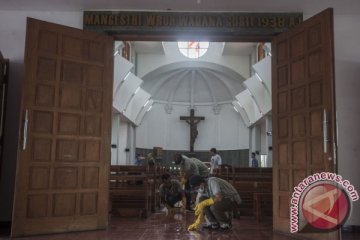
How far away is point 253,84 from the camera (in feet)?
49.8

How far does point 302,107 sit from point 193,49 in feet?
49.2

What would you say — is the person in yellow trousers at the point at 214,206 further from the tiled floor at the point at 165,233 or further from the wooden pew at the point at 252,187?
the wooden pew at the point at 252,187

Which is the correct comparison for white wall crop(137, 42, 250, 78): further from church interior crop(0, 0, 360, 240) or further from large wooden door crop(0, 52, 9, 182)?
large wooden door crop(0, 52, 9, 182)

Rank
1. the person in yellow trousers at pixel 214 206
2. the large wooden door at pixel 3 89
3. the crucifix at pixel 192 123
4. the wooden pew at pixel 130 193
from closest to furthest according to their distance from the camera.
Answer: the person in yellow trousers at pixel 214 206, the large wooden door at pixel 3 89, the wooden pew at pixel 130 193, the crucifix at pixel 192 123

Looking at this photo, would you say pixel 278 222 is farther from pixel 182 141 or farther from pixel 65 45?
pixel 182 141

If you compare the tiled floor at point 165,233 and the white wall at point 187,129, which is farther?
the white wall at point 187,129

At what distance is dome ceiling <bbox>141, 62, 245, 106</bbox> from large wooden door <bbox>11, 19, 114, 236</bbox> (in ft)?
43.2

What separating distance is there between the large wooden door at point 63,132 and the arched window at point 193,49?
45.9ft

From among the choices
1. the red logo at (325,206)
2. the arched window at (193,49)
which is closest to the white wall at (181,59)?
the arched window at (193,49)

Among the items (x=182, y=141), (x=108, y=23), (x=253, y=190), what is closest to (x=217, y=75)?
(x=182, y=141)

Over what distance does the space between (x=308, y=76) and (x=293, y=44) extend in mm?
654

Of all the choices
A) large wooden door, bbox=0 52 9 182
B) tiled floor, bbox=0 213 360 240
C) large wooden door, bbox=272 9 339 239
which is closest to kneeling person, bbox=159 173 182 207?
tiled floor, bbox=0 213 360 240

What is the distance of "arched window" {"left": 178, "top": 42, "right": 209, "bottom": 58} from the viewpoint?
1984cm

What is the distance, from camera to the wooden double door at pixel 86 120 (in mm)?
5227
